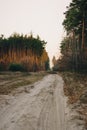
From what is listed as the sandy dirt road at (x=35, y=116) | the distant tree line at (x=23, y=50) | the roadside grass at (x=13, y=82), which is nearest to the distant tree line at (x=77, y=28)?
the roadside grass at (x=13, y=82)

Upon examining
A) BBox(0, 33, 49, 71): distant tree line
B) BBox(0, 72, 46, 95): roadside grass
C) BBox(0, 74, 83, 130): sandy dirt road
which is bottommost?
BBox(0, 74, 83, 130): sandy dirt road

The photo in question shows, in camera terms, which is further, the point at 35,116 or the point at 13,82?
the point at 13,82

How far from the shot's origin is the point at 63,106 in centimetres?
1107

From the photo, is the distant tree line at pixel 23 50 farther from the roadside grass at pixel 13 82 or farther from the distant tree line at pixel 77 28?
the roadside grass at pixel 13 82

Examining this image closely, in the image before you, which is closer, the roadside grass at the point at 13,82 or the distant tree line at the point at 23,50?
the roadside grass at the point at 13,82

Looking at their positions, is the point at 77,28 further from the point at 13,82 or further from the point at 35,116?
the point at 35,116

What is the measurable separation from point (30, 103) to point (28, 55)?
205ft

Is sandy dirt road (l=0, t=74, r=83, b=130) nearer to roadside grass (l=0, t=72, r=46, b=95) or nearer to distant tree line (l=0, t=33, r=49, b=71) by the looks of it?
roadside grass (l=0, t=72, r=46, b=95)

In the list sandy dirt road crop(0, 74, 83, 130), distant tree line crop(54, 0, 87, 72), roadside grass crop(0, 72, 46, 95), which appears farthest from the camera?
distant tree line crop(54, 0, 87, 72)

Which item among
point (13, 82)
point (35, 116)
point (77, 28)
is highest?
point (77, 28)

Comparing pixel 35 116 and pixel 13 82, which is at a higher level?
pixel 13 82

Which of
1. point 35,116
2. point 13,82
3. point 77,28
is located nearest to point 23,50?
point 77,28

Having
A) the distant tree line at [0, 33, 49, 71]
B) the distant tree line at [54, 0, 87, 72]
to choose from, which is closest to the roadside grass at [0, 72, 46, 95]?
the distant tree line at [54, 0, 87, 72]

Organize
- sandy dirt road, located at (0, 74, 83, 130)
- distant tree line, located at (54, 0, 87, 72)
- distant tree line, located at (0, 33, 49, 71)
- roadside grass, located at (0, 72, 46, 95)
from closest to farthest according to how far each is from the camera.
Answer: sandy dirt road, located at (0, 74, 83, 130)
roadside grass, located at (0, 72, 46, 95)
distant tree line, located at (54, 0, 87, 72)
distant tree line, located at (0, 33, 49, 71)
